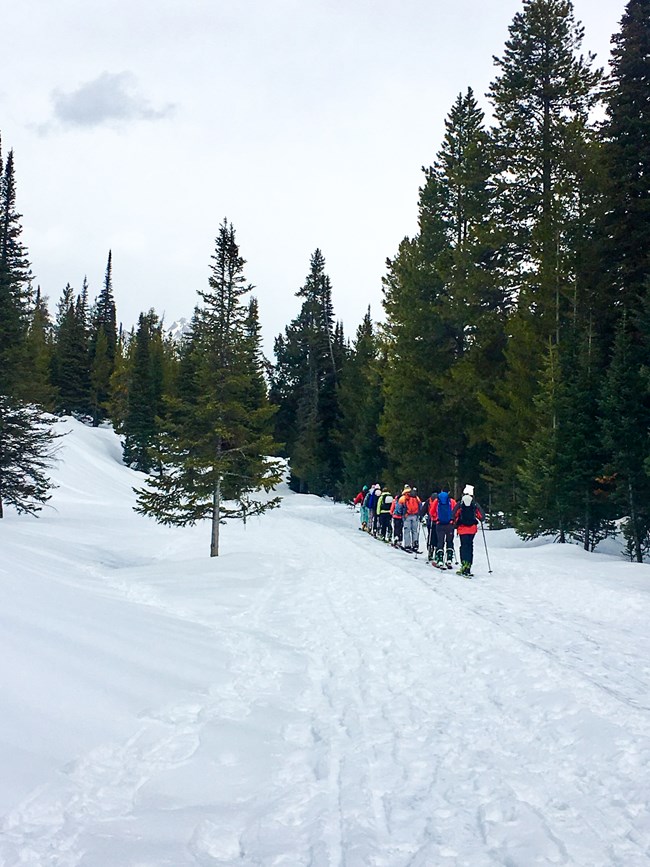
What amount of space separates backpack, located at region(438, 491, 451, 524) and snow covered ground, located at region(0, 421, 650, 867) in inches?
223

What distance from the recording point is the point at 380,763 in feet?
14.2

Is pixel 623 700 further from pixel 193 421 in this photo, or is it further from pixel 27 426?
pixel 27 426

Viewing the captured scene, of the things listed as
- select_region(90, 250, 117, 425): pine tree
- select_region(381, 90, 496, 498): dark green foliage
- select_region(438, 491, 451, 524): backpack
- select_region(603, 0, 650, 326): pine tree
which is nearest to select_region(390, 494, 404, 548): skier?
select_region(438, 491, 451, 524): backpack

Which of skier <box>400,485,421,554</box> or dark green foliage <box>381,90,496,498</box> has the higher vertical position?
dark green foliage <box>381,90,496,498</box>

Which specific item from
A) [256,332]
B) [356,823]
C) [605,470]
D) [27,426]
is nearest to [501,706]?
[356,823]

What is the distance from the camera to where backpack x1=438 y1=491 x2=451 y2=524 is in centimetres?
1580

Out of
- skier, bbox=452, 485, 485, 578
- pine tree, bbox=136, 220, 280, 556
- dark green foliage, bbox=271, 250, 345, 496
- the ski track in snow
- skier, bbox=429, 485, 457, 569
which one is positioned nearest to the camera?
the ski track in snow

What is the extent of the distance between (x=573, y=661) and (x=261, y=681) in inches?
138

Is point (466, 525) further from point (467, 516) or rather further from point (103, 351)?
point (103, 351)

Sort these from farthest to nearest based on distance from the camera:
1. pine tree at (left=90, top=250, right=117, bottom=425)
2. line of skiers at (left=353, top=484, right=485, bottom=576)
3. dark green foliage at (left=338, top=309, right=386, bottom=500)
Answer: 1. pine tree at (left=90, top=250, right=117, bottom=425)
2. dark green foliage at (left=338, top=309, right=386, bottom=500)
3. line of skiers at (left=353, top=484, right=485, bottom=576)

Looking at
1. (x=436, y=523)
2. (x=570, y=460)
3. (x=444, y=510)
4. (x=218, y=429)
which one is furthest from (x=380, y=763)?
(x=570, y=460)

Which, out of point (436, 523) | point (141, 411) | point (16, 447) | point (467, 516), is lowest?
point (436, 523)

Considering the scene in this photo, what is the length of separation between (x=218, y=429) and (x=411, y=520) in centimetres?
702

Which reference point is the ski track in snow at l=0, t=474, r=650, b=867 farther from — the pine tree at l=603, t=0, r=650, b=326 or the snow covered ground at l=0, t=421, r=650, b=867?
the pine tree at l=603, t=0, r=650, b=326
